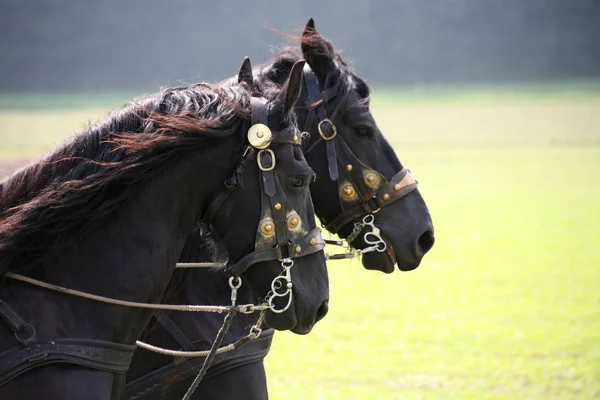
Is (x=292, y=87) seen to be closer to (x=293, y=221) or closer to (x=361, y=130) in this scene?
(x=293, y=221)

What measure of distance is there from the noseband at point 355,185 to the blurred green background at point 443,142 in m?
1.24

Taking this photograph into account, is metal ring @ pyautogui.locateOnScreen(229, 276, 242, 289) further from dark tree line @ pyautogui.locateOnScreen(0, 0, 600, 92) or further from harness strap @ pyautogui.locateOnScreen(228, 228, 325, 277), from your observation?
dark tree line @ pyautogui.locateOnScreen(0, 0, 600, 92)

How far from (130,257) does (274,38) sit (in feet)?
164

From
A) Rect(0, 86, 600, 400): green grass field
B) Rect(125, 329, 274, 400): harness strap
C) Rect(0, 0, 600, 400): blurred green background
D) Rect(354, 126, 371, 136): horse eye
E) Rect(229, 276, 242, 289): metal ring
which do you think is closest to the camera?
Rect(229, 276, 242, 289): metal ring

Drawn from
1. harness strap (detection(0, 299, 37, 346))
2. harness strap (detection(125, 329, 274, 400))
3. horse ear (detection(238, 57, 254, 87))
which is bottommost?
harness strap (detection(125, 329, 274, 400))

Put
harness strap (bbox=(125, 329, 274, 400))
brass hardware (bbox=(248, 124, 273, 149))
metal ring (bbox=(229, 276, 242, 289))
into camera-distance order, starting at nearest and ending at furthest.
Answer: brass hardware (bbox=(248, 124, 273, 149)) < metal ring (bbox=(229, 276, 242, 289)) < harness strap (bbox=(125, 329, 274, 400))

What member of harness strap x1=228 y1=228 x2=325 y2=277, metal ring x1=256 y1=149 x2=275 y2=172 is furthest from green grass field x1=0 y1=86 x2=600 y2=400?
metal ring x1=256 y1=149 x2=275 y2=172

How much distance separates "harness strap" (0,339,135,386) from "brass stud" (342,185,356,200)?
1.75m

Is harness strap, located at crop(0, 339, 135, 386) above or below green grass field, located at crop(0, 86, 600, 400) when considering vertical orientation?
above

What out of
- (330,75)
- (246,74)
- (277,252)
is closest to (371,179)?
(330,75)

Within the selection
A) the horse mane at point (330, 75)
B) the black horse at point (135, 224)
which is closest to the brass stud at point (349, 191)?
the horse mane at point (330, 75)

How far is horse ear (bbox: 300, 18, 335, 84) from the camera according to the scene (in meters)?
5.12

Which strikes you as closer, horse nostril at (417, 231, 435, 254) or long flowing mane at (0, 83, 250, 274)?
long flowing mane at (0, 83, 250, 274)

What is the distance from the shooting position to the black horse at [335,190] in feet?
14.9
